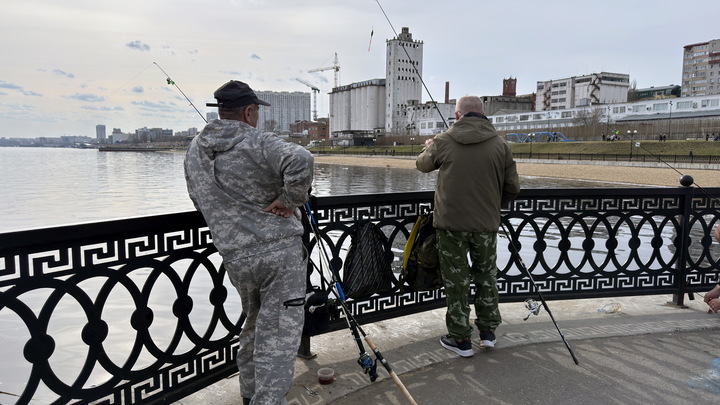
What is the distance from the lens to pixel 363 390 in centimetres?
328

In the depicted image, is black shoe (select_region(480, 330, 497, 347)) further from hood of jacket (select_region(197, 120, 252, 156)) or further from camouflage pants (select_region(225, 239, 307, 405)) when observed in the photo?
hood of jacket (select_region(197, 120, 252, 156))

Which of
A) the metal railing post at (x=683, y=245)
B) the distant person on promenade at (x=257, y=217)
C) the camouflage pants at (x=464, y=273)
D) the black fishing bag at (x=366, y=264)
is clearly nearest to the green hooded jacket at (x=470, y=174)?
the camouflage pants at (x=464, y=273)

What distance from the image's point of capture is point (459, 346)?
3850 mm

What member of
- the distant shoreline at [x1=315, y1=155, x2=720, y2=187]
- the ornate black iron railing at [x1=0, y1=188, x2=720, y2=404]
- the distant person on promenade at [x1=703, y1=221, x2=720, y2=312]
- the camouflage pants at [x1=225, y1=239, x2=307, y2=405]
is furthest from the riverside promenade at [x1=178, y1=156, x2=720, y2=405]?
the distant shoreline at [x1=315, y1=155, x2=720, y2=187]

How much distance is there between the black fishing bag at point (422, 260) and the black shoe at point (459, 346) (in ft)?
1.58

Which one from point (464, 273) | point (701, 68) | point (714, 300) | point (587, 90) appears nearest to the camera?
point (464, 273)

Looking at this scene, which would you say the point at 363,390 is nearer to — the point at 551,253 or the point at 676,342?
the point at 676,342

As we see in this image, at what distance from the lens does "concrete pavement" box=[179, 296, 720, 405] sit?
10.5 feet

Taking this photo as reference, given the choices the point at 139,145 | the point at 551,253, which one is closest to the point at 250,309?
the point at 551,253

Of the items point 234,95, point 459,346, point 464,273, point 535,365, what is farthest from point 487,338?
point 234,95

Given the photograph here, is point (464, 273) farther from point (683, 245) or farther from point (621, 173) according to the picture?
point (621, 173)

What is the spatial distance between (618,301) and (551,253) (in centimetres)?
594

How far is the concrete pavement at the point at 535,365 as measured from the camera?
320 cm

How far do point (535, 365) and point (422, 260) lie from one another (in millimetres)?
1167
